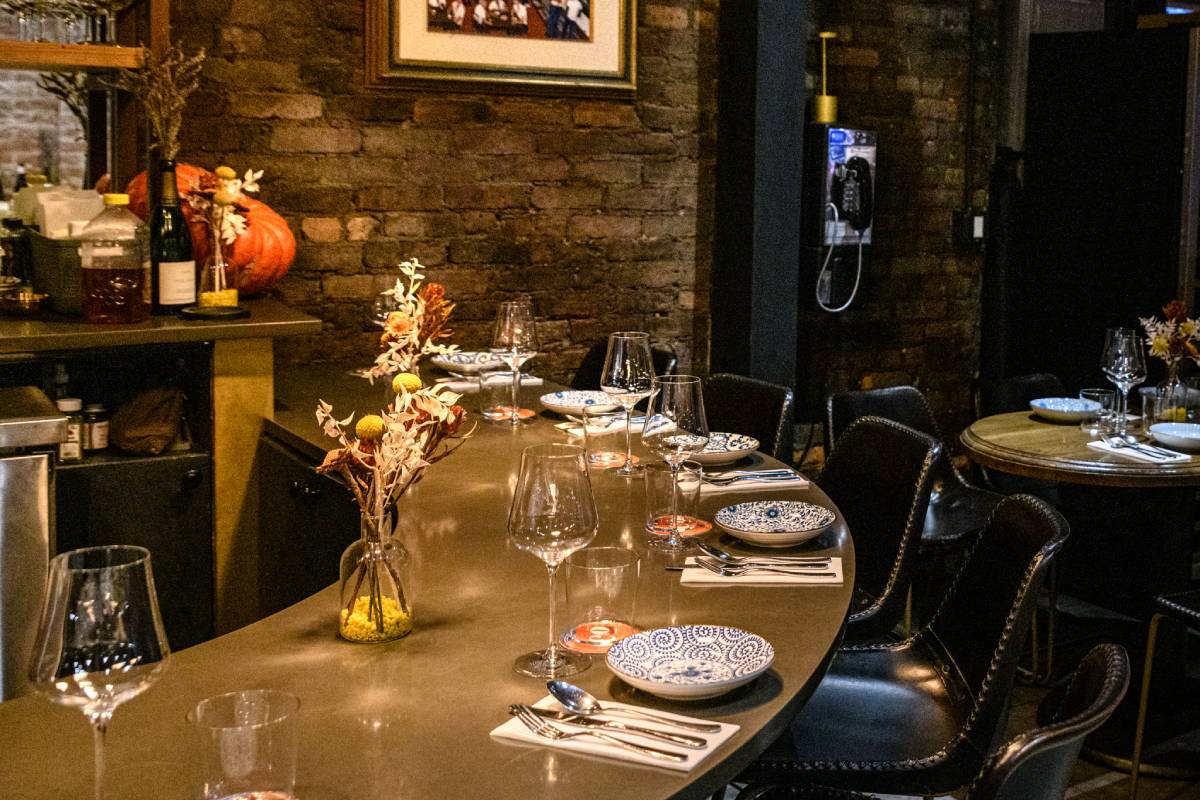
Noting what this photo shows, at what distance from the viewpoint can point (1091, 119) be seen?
5426 mm

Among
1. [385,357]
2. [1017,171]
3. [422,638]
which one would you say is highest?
[1017,171]

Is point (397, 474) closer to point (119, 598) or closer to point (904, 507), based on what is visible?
point (119, 598)

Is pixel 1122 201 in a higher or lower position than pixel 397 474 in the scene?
higher

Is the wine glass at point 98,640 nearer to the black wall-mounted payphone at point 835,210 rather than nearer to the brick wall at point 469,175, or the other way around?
the brick wall at point 469,175

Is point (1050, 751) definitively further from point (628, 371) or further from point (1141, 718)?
point (1141, 718)

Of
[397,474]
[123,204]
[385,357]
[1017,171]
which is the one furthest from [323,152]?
[1017,171]

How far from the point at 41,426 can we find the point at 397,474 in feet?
4.76

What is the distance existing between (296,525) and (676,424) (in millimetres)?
1385

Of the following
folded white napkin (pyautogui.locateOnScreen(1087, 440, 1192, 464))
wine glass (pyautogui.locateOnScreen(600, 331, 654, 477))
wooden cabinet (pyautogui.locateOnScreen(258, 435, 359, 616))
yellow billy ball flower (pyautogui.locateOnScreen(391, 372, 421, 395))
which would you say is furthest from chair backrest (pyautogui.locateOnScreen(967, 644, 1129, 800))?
folded white napkin (pyautogui.locateOnScreen(1087, 440, 1192, 464))

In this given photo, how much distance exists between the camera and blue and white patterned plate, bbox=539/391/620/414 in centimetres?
308

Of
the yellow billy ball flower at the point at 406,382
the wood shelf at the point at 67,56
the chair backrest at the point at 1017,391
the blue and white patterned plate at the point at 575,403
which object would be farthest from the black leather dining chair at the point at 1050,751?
the chair backrest at the point at 1017,391

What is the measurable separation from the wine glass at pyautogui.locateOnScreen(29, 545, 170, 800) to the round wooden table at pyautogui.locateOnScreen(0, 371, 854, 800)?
5.9 inches

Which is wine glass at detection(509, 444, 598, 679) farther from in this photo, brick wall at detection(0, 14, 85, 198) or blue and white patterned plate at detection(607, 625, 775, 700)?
brick wall at detection(0, 14, 85, 198)

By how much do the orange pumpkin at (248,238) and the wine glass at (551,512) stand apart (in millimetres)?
2170
